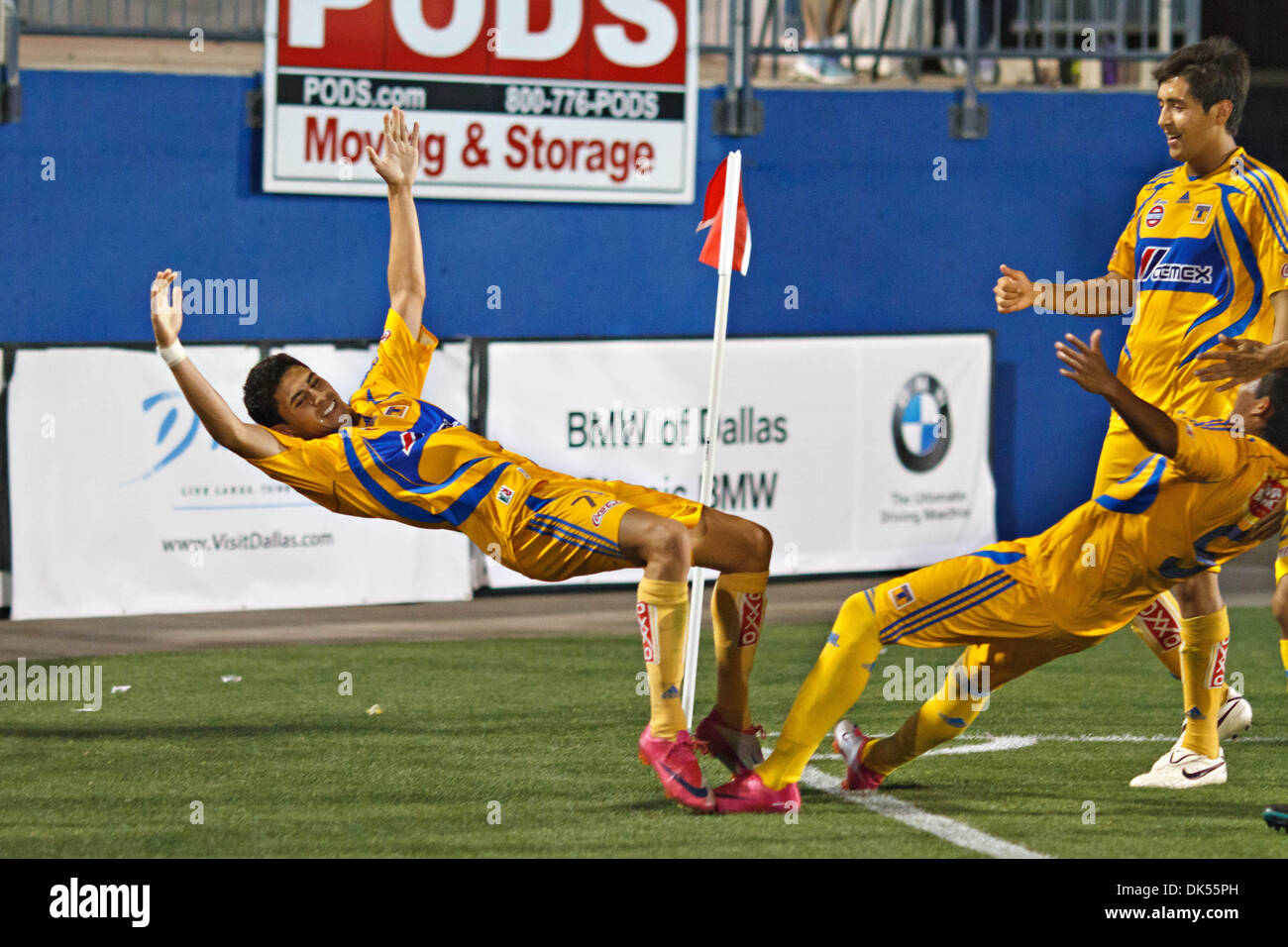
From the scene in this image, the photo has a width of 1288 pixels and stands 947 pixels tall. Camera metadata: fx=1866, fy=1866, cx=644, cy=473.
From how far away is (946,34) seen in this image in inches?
567

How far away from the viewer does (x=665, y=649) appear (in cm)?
603

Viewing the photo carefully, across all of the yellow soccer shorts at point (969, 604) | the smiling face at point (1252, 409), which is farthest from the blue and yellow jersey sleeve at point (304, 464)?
the smiling face at point (1252, 409)

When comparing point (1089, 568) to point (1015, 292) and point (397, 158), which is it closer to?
point (1015, 292)

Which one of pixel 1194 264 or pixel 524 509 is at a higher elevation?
pixel 1194 264

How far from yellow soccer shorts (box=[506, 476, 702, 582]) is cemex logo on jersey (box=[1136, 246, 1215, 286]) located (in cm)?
177

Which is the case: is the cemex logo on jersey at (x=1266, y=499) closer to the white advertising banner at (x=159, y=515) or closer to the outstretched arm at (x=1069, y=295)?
the outstretched arm at (x=1069, y=295)

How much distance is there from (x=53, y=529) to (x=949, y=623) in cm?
653

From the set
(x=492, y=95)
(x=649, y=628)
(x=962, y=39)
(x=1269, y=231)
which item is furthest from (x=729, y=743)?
(x=962, y=39)

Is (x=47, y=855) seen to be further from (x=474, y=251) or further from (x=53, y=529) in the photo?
(x=474, y=251)

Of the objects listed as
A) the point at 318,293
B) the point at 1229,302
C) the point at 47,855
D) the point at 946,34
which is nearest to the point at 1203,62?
the point at 1229,302

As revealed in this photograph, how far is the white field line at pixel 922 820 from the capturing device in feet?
18.5

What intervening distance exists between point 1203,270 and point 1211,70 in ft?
2.18

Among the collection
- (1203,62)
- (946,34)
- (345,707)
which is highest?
(946,34)

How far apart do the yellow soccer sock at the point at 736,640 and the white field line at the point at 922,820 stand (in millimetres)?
424
